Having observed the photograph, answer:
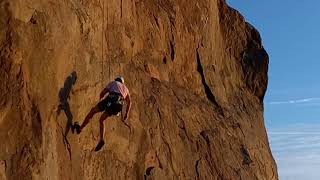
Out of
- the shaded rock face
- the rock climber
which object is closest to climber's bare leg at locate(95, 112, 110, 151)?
the rock climber

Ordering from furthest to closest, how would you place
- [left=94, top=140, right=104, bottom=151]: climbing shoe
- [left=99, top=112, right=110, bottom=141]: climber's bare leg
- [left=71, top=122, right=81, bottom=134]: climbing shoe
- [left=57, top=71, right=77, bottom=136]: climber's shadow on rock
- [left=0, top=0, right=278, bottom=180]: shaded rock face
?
[left=94, top=140, right=104, bottom=151]: climbing shoe → [left=99, top=112, right=110, bottom=141]: climber's bare leg → [left=71, top=122, right=81, bottom=134]: climbing shoe → [left=57, top=71, right=77, bottom=136]: climber's shadow on rock → [left=0, top=0, right=278, bottom=180]: shaded rock face

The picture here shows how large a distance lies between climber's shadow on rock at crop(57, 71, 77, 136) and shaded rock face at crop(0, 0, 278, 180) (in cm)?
3

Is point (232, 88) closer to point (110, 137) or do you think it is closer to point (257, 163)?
point (257, 163)

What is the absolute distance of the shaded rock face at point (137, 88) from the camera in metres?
13.3

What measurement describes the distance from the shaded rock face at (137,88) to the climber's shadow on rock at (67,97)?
0.09ft

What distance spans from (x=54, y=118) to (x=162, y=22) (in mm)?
10049

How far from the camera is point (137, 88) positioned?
20.4m

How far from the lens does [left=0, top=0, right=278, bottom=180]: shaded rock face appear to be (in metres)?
13.3

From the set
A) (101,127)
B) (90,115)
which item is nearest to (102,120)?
(101,127)

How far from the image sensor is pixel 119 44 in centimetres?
1950

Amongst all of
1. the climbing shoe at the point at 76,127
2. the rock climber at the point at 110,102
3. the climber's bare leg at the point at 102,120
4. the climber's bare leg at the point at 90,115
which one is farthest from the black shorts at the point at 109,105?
the climbing shoe at the point at 76,127

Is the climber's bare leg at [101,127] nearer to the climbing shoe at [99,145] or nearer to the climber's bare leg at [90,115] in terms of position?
the climbing shoe at [99,145]

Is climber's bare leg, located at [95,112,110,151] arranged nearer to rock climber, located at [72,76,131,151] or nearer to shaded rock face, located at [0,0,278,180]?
rock climber, located at [72,76,131,151]

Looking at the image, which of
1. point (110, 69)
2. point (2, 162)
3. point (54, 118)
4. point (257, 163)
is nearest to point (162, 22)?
point (110, 69)
